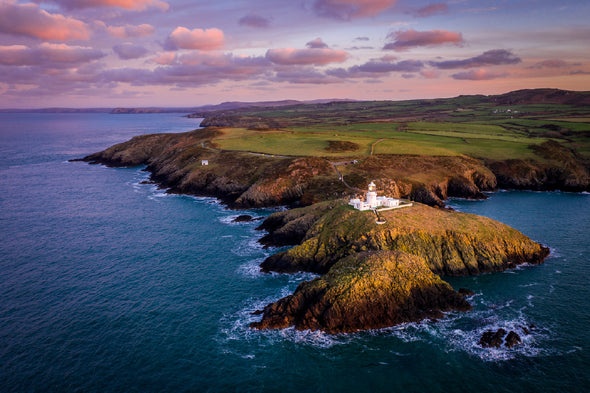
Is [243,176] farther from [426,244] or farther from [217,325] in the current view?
[217,325]

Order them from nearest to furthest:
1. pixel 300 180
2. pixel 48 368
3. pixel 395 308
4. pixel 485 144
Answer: pixel 48 368, pixel 395 308, pixel 300 180, pixel 485 144

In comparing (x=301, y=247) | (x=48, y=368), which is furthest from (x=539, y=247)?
(x=48, y=368)

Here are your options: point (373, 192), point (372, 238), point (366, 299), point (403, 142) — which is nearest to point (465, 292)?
point (372, 238)

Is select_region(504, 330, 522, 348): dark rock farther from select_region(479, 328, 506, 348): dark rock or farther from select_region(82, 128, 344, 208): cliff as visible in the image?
select_region(82, 128, 344, 208): cliff

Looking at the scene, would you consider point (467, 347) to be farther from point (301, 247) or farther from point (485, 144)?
point (485, 144)

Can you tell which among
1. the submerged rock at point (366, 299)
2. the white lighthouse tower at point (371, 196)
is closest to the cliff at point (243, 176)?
the white lighthouse tower at point (371, 196)

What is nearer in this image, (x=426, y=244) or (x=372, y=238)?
(x=426, y=244)
